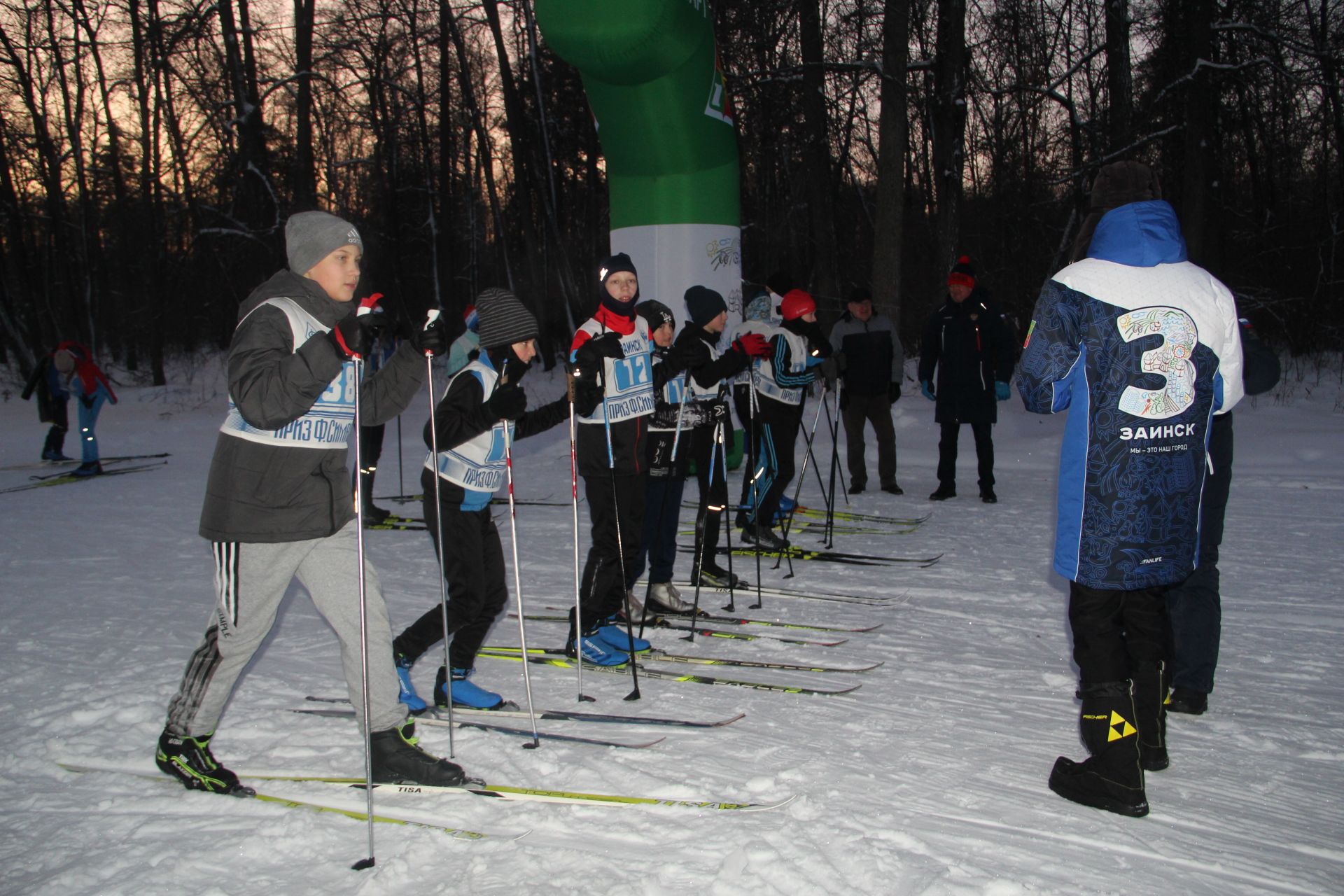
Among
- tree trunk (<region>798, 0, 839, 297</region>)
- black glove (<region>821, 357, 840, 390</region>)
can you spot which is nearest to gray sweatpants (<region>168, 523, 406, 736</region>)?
black glove (<region>821, 357, 840, 390</region>)

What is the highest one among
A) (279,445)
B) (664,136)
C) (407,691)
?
(664,136)

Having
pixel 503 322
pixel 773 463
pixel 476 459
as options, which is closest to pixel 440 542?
pixel 476 459

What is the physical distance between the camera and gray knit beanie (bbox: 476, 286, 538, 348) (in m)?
3.66

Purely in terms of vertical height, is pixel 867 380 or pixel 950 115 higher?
pixel 950 115

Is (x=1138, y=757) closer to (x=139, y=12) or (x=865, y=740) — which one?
(x=865, y=740)

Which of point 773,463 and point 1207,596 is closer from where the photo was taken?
point 1207,596

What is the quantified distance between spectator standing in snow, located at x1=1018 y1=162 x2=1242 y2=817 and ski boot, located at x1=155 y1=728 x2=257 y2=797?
2.54 m

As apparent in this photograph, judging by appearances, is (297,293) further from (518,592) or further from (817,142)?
(817,142)

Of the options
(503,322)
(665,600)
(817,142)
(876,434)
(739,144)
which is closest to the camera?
(503,322)

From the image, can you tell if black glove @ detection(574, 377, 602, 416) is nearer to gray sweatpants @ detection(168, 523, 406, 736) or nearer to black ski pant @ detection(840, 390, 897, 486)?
gray sweatpants @ detection(168, 523, 406, 736)

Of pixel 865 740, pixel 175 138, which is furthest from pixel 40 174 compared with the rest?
pixel 865 740

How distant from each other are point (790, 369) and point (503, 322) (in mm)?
3376

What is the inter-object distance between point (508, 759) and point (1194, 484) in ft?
7.61

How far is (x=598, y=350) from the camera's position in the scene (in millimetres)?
4230
